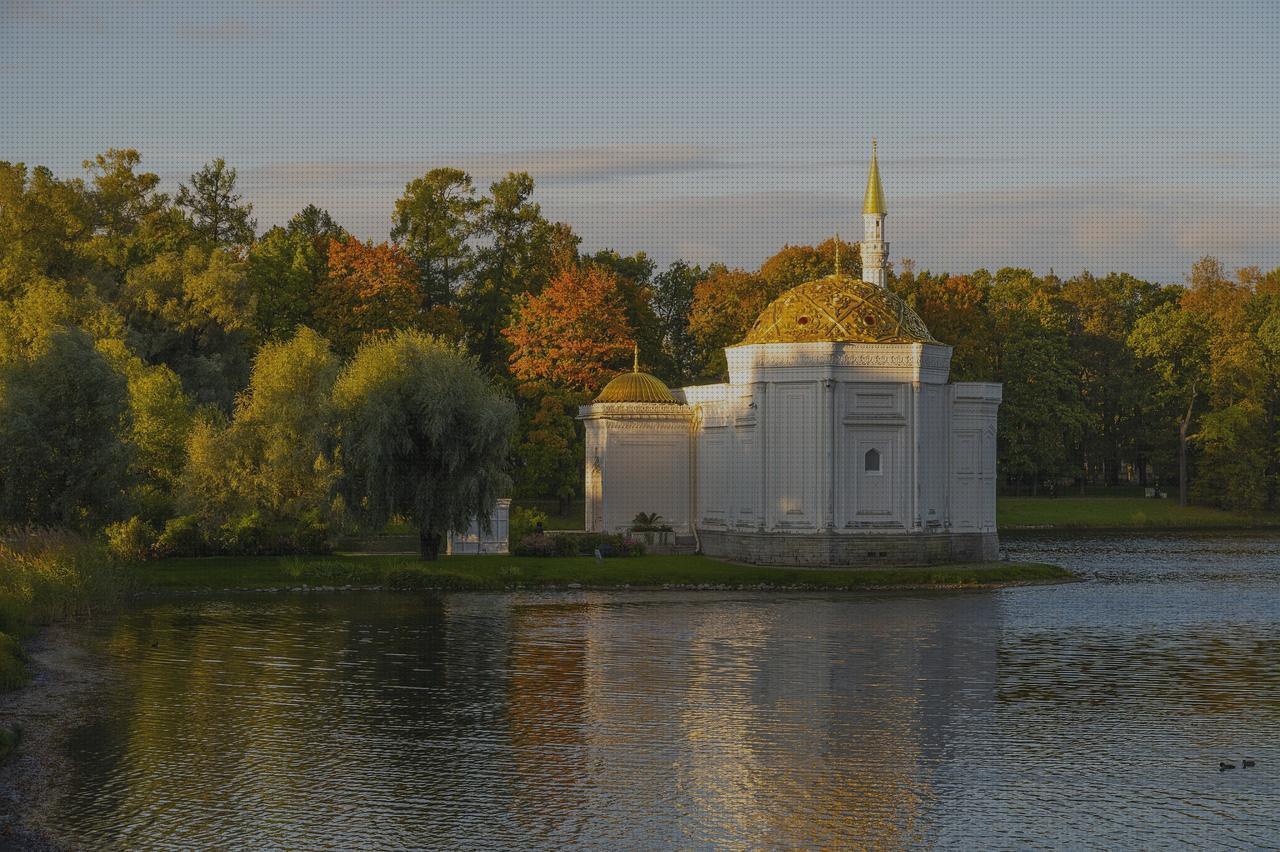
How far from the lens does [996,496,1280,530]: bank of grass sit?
88.6 m

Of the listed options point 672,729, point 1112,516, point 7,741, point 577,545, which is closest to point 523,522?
point 577,545

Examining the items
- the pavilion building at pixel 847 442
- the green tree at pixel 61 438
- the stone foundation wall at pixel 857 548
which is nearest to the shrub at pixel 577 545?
the pavilion building at pixel 847 442

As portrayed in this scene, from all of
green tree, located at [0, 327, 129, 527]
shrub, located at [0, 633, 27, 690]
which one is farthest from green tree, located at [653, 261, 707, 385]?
shrub, located at [0, 633, 27, 690]

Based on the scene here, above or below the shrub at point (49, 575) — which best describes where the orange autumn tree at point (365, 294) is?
above

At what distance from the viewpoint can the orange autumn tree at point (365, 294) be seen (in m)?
77.0

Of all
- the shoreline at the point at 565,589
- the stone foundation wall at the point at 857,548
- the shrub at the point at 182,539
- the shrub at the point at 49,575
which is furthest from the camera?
the stone foundation wall at the point at 857,548

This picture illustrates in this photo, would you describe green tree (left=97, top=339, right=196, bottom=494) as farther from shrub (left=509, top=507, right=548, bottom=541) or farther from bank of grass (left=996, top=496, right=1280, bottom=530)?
bank of grass (left=996, top=496, right=1280, bottom=530)

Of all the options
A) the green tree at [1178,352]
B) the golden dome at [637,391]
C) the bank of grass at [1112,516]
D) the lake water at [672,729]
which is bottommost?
the lake water at [672,729]

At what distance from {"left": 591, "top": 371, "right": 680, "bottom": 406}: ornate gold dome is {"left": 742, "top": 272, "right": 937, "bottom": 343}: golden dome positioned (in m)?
6.00

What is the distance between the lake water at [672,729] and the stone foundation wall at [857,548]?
A: 950cm

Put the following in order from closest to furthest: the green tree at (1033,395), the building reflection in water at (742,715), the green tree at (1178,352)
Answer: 1. the building reflection in water at (742,715)
2. the green tree at (1033,395)
3. the green tree at (1178,352)

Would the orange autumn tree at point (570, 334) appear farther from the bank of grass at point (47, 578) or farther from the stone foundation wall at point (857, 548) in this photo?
the bank of grass at point (47, 578)

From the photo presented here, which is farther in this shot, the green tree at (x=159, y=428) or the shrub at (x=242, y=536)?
the green tree at (x=159, y=428)

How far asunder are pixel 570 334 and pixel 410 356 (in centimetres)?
2387
